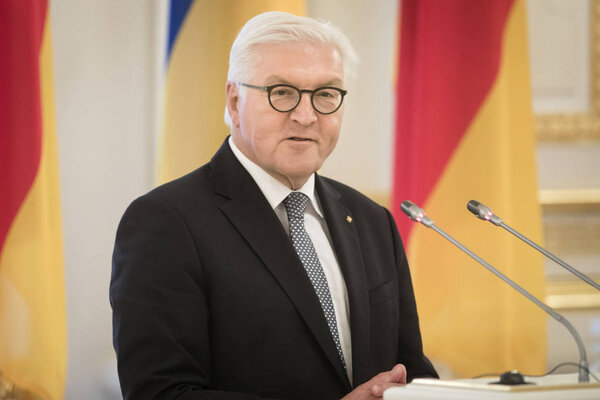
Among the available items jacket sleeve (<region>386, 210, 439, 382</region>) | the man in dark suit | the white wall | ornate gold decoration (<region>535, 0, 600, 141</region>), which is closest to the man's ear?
the man in dark suit

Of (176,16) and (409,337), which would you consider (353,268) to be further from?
(176,16)

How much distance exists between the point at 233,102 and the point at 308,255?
43cm

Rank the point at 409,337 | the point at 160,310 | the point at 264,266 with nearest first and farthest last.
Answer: the point at 160,310 < the point at 264,266 < the point at 409,337

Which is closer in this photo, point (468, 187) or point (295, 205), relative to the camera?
point (295, 205)

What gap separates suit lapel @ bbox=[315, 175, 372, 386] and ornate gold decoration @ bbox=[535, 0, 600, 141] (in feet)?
5.72

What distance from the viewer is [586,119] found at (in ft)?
11.5

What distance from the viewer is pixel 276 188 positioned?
6.09 ft

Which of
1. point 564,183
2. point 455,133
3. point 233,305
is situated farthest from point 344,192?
point 564,183

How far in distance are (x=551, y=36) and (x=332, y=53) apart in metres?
2.03

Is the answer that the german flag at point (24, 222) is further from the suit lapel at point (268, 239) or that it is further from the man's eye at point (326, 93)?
the man's eye at point (326, 93)

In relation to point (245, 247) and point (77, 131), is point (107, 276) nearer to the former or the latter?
point (77, 131)

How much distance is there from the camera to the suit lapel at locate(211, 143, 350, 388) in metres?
1.71

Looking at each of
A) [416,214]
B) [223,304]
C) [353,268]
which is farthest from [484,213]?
[223,304]

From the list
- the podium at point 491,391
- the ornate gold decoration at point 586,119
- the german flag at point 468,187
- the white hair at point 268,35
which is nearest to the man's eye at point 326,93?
the white hair at point 268,35
